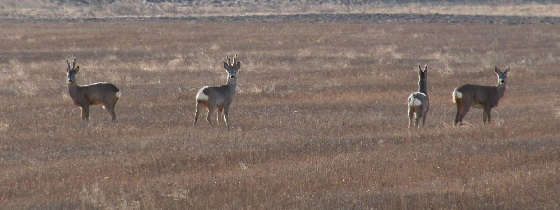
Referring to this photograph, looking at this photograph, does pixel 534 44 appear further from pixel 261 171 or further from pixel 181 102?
pixel 261 171

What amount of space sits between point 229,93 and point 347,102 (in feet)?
17.6

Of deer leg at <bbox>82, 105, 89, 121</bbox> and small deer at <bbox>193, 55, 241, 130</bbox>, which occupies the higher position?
small deer at <bbox>193, 55, 241, 130</bbox>

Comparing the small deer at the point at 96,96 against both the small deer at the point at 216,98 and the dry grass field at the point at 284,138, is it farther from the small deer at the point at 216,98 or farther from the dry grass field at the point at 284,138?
the small deer at the point at 216,98

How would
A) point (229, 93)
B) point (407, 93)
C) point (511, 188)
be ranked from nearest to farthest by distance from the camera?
point (511, 188) → point (229, 93) → point (407, 93)

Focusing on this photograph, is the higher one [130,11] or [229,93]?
[229,93]

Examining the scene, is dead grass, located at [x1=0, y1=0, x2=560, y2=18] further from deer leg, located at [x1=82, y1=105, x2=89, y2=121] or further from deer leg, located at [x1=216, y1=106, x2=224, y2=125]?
deer leg, located at [x1=216, y1=106, x2=224, y2=125]

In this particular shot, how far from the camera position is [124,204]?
40.9 feet

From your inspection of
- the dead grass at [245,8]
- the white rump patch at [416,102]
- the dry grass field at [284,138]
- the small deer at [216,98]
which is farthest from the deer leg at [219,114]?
the dead grass at [245,8]

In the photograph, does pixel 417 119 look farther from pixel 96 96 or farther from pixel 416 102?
pixel 96 96

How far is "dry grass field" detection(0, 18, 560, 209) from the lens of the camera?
1340 cm

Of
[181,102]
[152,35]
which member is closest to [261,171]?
[181,102]

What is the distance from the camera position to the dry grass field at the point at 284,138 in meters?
13.4

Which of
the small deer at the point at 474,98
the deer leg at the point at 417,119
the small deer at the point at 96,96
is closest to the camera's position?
the deer leg at the point at 417,119

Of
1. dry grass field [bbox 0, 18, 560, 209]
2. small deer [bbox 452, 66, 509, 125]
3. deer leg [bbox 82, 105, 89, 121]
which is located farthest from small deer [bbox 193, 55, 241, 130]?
small deer [bbox 452, 66, 509, 125]
